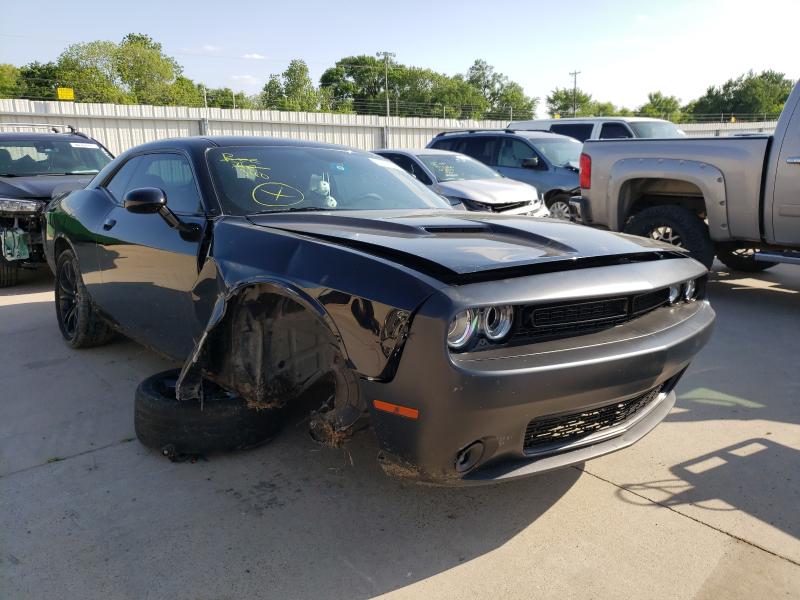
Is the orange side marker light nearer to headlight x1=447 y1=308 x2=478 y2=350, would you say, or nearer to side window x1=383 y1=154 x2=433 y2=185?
headlight x1=447 y1=308 x2=478 y2=350

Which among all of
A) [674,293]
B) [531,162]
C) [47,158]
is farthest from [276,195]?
[531,162]

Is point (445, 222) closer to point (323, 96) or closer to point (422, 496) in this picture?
point (422, 496)

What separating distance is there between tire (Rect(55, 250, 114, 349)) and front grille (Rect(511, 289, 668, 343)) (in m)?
3.48

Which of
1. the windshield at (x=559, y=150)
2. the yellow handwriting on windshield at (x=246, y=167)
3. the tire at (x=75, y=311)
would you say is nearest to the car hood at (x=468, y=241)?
the yellow handwriting on windshield at (x=246, y=167)

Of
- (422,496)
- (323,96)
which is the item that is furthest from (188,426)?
(323,96)

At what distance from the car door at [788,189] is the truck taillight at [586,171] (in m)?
1.93

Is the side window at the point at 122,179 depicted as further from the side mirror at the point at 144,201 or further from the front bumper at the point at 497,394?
the front bumper at the point at 497,394

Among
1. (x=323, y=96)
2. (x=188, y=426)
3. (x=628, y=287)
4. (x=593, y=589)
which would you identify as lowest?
(x=593, y=589)

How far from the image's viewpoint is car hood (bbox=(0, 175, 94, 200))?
685 centimetres

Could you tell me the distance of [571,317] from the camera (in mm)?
2289

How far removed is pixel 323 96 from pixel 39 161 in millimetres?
91505

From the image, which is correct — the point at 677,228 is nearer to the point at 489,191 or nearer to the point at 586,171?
the point at 586,171

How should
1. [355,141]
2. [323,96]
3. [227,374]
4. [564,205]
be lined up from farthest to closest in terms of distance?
[323,96], [355,141], [564,205], [227,374]

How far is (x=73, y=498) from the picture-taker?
8.99 feet
